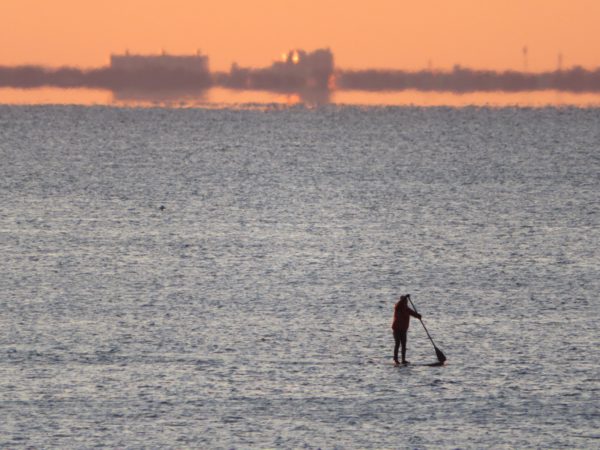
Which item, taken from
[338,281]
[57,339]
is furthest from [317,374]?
[338,281]

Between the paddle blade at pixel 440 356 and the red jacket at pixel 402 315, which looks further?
the paddle blade at pixel 440 356

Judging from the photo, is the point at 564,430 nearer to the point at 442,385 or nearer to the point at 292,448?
the point at 442,385

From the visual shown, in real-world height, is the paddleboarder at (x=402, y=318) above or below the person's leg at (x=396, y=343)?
above

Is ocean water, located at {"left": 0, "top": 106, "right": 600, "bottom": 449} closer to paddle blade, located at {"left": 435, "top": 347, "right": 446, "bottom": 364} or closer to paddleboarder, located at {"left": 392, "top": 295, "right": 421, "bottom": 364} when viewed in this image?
paddle blade, located at {"left": 435, "top": 347, "right": 446, "bottom": 364}

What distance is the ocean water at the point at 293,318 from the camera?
3134 centimetres

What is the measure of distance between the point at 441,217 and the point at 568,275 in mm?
29613

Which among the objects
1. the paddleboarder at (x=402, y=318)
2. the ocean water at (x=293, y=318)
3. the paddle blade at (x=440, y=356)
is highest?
the paddleboarder at (x=402, y=318)

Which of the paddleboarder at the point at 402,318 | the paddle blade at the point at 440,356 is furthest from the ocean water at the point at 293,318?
the paddleboarder at the point at 402,318

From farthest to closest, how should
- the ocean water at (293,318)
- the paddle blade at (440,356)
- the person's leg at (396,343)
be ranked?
the paddle blade at (440,356), the person's leg at (396,343), the ocean water at (293,318)

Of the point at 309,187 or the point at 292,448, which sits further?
the point at 309,187

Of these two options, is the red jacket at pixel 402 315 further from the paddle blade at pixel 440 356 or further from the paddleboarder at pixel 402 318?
the paddle blade at pixel 440 356

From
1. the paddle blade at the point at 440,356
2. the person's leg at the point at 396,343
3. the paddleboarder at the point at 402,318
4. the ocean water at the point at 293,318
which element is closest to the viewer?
the ocean water at the point at 293,318

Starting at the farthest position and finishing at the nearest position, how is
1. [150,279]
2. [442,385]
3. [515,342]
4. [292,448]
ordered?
[150,279] < [515,342] < [442,385] < [292,448]

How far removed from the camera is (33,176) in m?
119
